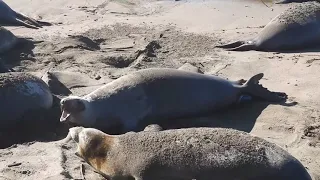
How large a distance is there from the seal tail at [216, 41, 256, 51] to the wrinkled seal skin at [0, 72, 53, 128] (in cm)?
276

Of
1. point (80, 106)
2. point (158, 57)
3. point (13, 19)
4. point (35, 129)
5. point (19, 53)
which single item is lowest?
point (13, 19)

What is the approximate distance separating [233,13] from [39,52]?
321 cm

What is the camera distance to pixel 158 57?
722 centimetres

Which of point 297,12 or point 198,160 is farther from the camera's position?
point 297,12

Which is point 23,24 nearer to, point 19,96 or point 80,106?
point 19,96

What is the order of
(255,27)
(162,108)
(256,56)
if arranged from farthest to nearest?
(255,27), (256,56), (162,108)

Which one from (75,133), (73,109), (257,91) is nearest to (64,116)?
(73,109)

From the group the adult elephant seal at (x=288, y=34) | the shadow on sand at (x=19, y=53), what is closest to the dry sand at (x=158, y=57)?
the shadow on sand at (x=19, y=53)

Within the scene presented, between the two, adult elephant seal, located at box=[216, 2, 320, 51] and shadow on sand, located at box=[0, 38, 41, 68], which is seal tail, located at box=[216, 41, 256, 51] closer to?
adult elephant seal, located at box=[216, 2, 320, 51]

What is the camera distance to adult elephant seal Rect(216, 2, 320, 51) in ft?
25.1

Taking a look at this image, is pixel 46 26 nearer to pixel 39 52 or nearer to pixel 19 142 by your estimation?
pixel 39 52

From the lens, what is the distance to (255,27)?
870 cm

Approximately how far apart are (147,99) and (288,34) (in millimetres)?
2930

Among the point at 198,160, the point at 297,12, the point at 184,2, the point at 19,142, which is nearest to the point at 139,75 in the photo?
the point at 19,142
